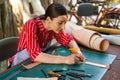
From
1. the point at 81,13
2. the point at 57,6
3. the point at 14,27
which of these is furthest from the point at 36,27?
the point at 81,13

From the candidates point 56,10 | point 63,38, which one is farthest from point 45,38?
point 56,10

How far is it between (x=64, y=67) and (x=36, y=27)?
396mm

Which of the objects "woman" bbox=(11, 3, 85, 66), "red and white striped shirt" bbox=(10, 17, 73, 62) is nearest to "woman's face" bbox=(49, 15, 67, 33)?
"woman" bbox=(11, 3, 85, 66)

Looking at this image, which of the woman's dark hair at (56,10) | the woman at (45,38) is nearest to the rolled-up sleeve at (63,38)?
the woman at (45,38)

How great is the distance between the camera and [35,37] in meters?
1.38

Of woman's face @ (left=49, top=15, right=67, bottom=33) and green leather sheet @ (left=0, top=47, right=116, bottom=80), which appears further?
woman's face @ (left=49, top=15, right=67, bottom=33)

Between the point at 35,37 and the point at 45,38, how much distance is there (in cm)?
19

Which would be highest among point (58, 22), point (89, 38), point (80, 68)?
point (58, 22)

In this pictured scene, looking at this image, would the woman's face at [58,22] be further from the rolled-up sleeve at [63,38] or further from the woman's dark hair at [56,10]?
the rolled-up sleeve at [63,38]

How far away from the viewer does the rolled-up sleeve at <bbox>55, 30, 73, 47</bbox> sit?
161 centimetres

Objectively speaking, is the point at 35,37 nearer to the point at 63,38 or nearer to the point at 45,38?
the point at 45,38

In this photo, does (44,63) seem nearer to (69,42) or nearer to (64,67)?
(64,67)

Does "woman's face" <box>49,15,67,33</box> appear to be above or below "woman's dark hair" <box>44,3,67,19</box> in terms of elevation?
below

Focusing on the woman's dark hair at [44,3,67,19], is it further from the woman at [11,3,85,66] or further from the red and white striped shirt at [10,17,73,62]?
the red and white striped shirt at [10,17,73,62]
